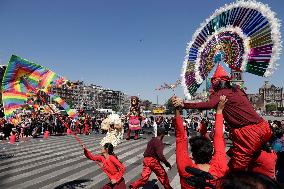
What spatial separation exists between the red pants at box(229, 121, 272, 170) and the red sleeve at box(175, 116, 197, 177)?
1.37m

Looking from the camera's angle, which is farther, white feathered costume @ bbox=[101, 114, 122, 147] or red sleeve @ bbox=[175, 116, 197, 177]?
white feathered costume @ bbox=[101, 114, 122, 147]

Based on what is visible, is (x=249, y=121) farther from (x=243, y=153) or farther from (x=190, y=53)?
(x=190, y=53)

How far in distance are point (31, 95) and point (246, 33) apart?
410cm

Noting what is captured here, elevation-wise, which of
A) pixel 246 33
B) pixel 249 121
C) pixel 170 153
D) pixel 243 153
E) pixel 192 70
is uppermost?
pixel 246 33

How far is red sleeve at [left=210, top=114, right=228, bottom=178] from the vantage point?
10.0 ft

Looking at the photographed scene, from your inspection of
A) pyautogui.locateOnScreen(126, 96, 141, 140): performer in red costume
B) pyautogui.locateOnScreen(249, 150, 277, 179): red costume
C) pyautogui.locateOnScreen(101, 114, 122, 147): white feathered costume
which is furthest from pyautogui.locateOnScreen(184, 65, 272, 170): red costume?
pyautogui.locateOnScreen(126, 96, 141, 140): performer in red costume

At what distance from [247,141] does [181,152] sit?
57.7 inches

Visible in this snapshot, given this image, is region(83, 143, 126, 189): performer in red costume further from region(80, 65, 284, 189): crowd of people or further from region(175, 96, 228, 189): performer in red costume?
region(175, 96, 228, 189): performer in red costume

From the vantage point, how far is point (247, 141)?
426 cm

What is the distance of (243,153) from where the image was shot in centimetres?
429

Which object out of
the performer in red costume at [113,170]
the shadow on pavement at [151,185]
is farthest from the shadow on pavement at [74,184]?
the performer in red costume at [113,170]

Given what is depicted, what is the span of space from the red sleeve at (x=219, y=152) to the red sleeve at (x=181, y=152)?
0.17 m

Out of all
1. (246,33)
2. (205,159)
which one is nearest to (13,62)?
(246,33)

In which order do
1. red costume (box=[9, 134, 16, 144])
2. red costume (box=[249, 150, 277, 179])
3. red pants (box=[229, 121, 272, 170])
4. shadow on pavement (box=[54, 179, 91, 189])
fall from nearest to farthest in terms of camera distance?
red pants (box=[229, 121, 272, 170])
red costume (box=[249, 150, 277, 179])
shadow on pavement (box=[54, 179, 91, 189])
red costume (box=[9, 134, 16, 144])
